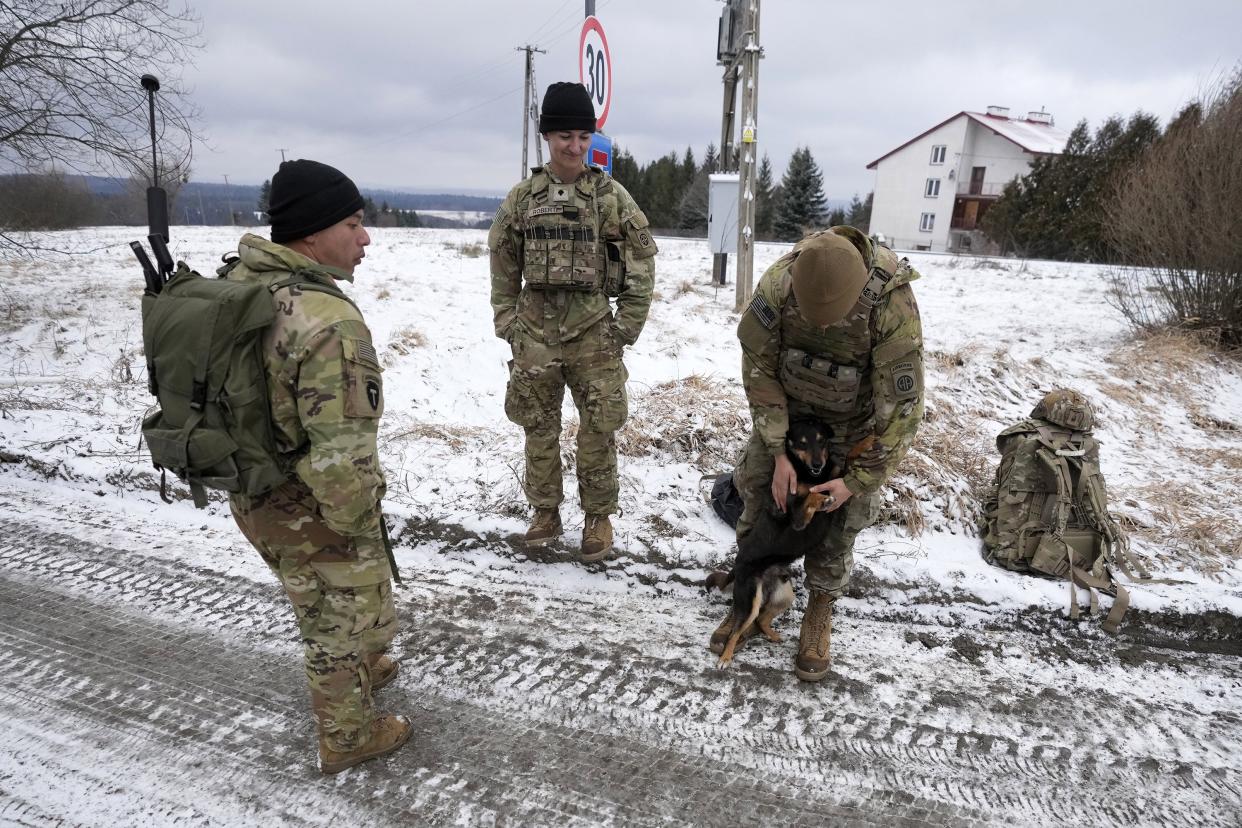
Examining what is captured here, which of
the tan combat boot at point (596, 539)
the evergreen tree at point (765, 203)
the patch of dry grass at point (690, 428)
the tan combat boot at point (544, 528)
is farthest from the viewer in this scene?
the evergreen tree at point (765, 203)

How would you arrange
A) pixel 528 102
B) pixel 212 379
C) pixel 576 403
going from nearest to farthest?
pixel 212 379 < pixel 576 403 < pixel 528 102

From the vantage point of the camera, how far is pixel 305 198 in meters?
1.82

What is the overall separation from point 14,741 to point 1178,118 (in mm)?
12121

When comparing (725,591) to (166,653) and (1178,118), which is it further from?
(1178,118)

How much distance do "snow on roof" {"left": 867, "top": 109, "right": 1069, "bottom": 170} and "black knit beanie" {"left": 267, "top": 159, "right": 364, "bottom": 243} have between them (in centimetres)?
3935

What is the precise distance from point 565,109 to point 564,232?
21.7 inches

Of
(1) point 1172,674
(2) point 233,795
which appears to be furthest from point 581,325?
(1) point 1172,674

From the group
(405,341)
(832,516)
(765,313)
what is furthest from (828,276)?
(405,341)

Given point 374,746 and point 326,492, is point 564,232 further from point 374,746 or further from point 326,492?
point 374,746

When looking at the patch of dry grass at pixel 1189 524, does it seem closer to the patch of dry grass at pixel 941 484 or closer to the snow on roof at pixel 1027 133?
the patch of dry grass at pixel 941 484

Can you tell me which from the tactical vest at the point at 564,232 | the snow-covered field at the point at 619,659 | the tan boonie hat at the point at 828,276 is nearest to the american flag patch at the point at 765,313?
the tan boonie hat at the point at 828,276

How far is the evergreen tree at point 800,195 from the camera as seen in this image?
119 feet

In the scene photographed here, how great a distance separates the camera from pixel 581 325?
3.18 m

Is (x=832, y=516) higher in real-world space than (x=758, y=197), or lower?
lower
